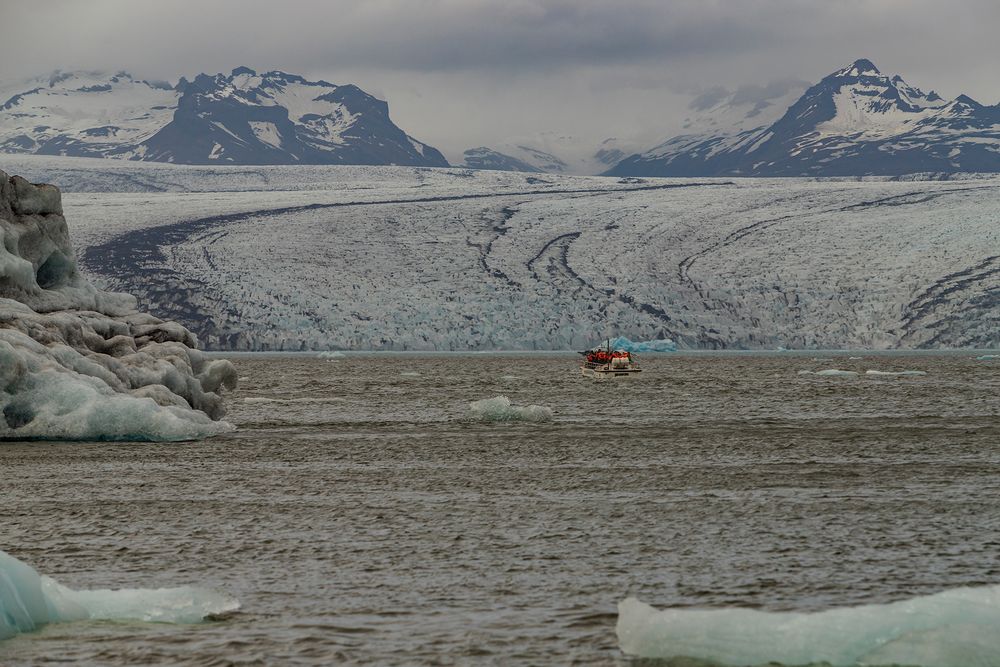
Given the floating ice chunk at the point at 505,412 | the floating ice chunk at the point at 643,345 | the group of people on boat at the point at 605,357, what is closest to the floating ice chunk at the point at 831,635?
the floating ice chunk at the point at 505,412

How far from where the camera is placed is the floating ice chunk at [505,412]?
83.8 ft

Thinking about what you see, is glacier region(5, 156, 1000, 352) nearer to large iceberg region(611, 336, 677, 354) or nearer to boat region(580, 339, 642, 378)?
large iceberg region(611, 336, 677, 354)

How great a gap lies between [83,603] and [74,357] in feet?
42.7

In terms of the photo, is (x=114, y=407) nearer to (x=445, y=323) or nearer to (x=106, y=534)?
(x=106, y=534)

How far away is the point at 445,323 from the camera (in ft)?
232

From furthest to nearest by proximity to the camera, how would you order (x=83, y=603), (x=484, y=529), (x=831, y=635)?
(x=484, y=529)
(x=83, y=603)
(x=831, y=635)

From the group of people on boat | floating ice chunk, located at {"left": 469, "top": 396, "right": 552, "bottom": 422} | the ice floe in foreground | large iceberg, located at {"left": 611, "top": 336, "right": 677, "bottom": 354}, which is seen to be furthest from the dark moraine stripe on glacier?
the ice floe in foreground

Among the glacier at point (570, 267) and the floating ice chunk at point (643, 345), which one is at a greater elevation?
the glacier at point (570, 267)

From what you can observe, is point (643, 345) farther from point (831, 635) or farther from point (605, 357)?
point (831, 635)

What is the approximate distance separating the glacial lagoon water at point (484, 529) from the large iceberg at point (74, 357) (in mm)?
455

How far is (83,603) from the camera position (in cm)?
774

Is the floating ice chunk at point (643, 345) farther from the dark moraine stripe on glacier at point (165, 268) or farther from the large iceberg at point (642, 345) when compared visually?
the dark moraine stripe on glacier at point (165, 268)

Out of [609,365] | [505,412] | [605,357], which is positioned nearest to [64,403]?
[505,412]

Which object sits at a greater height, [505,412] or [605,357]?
[505,412]
